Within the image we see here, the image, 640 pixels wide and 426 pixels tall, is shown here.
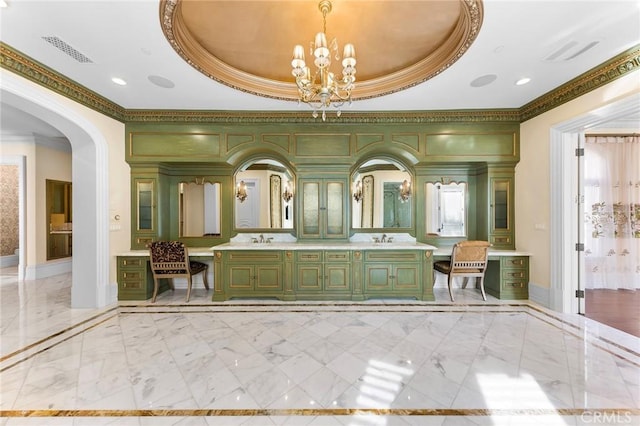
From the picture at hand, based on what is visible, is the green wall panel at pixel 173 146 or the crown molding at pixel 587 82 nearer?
the crown molding at pixel 587 82

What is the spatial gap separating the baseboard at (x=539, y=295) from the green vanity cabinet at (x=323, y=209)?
124 inches

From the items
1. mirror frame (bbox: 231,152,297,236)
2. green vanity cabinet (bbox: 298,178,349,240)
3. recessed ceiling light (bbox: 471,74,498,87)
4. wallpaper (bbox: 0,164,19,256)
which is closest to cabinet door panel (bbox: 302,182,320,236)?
green vanity cabinet (bbox: 298,178,349,240)

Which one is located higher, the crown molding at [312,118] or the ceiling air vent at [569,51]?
the ceiling air vent at [569,51]

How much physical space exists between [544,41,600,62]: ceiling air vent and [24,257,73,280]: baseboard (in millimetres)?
10060

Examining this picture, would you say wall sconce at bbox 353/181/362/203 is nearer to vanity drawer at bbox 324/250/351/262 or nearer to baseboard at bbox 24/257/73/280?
vanity drawer at bbox 324/250/351/262

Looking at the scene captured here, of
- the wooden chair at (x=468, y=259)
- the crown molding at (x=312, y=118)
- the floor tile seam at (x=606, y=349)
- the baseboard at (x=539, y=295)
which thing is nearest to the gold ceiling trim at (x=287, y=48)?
the crown molding at (x=312, y=118)

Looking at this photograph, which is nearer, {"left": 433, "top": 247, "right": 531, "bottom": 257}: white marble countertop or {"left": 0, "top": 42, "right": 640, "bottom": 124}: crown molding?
{"left": 0, "top": 42, "right": 640, "bottom": 124}: crown molding

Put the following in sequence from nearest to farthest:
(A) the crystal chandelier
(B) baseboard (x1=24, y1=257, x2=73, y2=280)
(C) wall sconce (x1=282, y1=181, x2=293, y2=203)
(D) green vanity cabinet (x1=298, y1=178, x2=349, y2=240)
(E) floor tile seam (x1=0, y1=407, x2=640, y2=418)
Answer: (E) floor tile seam (x1=0, y1=407, x2=640, y2=418) → (A) the crystal chandelier → (D) green vanity cabinet (x1=298, y1=178, x2=349, y2=240) → (C) wall sconce (x1=282, y1=181, x2=293, y2=203) → (B) baseboard (x1=24, y1=257, x2=73, y2=280)

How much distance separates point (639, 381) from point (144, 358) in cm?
460

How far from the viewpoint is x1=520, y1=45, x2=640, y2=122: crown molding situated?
109 inches

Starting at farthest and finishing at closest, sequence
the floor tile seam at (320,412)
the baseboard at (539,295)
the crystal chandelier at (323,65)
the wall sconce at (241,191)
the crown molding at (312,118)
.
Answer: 1. the wall sconce at (241,191)
2. the crown molding at (312,118)
3. the baseboard at (539,295)
4. the crystal chandelier at (323,65)
5. the floor tile seam at (320,412)

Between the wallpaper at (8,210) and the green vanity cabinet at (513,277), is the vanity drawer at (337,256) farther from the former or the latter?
the wallpaper at (8,210)

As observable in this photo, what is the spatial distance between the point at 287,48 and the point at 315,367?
3.47 m

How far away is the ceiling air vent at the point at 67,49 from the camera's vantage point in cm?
260
